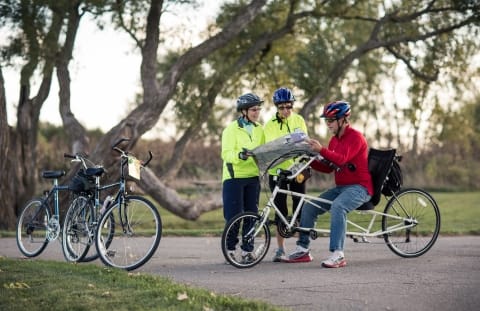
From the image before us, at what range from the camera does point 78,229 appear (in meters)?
9.96

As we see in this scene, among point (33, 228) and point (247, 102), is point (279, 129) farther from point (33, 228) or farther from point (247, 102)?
point (33, 228)

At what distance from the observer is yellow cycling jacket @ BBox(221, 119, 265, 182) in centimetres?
969

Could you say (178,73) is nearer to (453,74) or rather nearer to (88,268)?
(453,74)

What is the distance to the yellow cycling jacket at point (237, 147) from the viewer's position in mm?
→ 9688

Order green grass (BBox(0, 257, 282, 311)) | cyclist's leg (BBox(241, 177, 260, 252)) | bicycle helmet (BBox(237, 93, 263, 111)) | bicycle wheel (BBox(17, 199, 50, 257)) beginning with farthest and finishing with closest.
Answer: bicycle wheel (BBox(17, 199, 50, 257)) < cyclist's leg (BBox(241, 177, 260, 252)) < bicycle helmet (BBox(237, 93, 263, 111)) < green grass (BBox(0, 257, 282, 311))

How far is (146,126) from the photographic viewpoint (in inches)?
790

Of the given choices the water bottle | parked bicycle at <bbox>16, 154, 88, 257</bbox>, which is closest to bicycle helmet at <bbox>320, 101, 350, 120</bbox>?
the water bottle

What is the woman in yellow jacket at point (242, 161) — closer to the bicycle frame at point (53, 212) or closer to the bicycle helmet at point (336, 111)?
the bicycle helmet at point (336, 111)

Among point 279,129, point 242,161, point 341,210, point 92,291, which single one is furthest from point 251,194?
point 92,291

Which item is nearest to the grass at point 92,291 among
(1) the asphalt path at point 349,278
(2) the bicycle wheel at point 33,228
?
(1) the asphalt path at point 349,278

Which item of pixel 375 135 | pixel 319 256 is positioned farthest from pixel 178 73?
pixel 375 135

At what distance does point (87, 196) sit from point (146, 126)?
399 inches

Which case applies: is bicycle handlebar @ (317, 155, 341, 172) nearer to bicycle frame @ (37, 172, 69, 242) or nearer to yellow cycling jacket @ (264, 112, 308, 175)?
yellow cycling jacket @ (264, 112, 308, 175)

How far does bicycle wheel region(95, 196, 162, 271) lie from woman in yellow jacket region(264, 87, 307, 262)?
61.4 inches
